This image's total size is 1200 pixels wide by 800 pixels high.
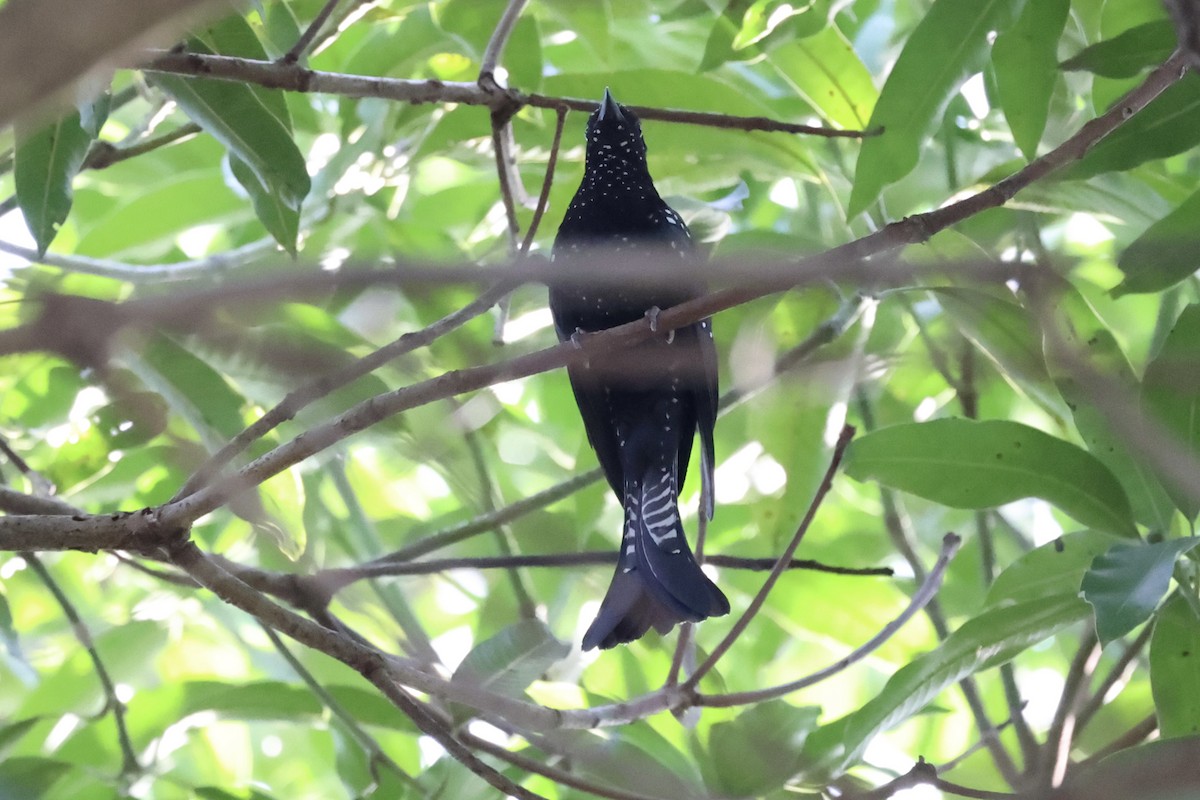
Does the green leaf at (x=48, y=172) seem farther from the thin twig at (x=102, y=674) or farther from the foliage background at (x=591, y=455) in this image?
the thin twig at (x=102, y=674)

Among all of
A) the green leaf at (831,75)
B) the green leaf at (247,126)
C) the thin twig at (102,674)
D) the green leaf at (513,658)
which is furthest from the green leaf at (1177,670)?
the thin twig at (102,674)

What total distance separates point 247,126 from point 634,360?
0.91 meters

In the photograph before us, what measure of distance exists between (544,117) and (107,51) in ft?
6.73

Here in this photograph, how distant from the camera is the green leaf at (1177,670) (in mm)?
1607

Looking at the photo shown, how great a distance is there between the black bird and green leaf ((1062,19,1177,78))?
72 centimetres

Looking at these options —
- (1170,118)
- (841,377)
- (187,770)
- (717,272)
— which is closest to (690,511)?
(841,377)

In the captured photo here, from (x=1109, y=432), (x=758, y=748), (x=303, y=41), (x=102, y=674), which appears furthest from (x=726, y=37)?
(x=102, y=674)

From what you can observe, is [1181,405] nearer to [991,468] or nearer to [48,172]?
[991,468]

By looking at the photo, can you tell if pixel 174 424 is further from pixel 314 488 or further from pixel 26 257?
pixel 26 257

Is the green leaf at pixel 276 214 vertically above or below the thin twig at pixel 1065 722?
above

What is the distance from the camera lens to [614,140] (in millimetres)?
2268

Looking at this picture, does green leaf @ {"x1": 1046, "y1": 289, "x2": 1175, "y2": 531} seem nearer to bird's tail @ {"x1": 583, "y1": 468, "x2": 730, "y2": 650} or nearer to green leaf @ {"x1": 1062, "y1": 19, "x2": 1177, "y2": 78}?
green leaf @ {"x1": 1062, "y1": 19, "x2": 1177, "y2": 78}

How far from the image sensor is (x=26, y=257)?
1.71m

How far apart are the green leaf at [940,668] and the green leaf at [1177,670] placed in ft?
0.36
